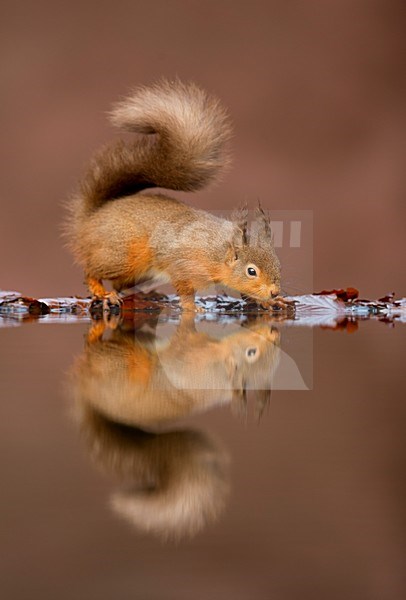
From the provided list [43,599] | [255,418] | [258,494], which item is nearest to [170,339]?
[255,418]

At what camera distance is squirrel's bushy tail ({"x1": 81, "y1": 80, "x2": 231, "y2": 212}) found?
2.61 m

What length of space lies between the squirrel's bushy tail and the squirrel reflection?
1.11m

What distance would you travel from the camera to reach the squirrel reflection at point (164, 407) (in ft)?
1.70

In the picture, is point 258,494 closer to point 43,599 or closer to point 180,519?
point 180,519

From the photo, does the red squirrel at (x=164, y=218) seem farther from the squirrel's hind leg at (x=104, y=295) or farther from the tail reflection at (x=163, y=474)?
the tail reflection at (x=163, y=474)

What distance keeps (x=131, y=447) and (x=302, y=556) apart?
0.81 feet

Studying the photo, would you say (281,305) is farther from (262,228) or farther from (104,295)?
(104,295)

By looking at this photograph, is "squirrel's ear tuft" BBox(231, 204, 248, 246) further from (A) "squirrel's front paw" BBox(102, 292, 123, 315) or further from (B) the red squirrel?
(A) "squirrel's front paw" BBox(102, 292, 123, 315)

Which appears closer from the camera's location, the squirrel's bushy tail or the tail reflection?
the tail reflection

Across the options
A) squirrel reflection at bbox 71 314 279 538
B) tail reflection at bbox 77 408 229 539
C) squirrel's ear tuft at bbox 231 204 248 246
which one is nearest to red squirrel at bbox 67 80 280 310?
squirrel's ear tuft at bbox 231 204 248 246

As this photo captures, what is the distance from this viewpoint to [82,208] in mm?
2744

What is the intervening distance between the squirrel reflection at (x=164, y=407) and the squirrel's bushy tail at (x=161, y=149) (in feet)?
3.64

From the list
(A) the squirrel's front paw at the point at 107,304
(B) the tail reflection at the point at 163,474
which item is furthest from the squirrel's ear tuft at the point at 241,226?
(B) the tail reflection at the point at 163,474

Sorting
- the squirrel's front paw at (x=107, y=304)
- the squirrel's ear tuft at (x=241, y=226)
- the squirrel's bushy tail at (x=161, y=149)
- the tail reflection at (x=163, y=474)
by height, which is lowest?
the tail reflection at (x=163, y=474)
